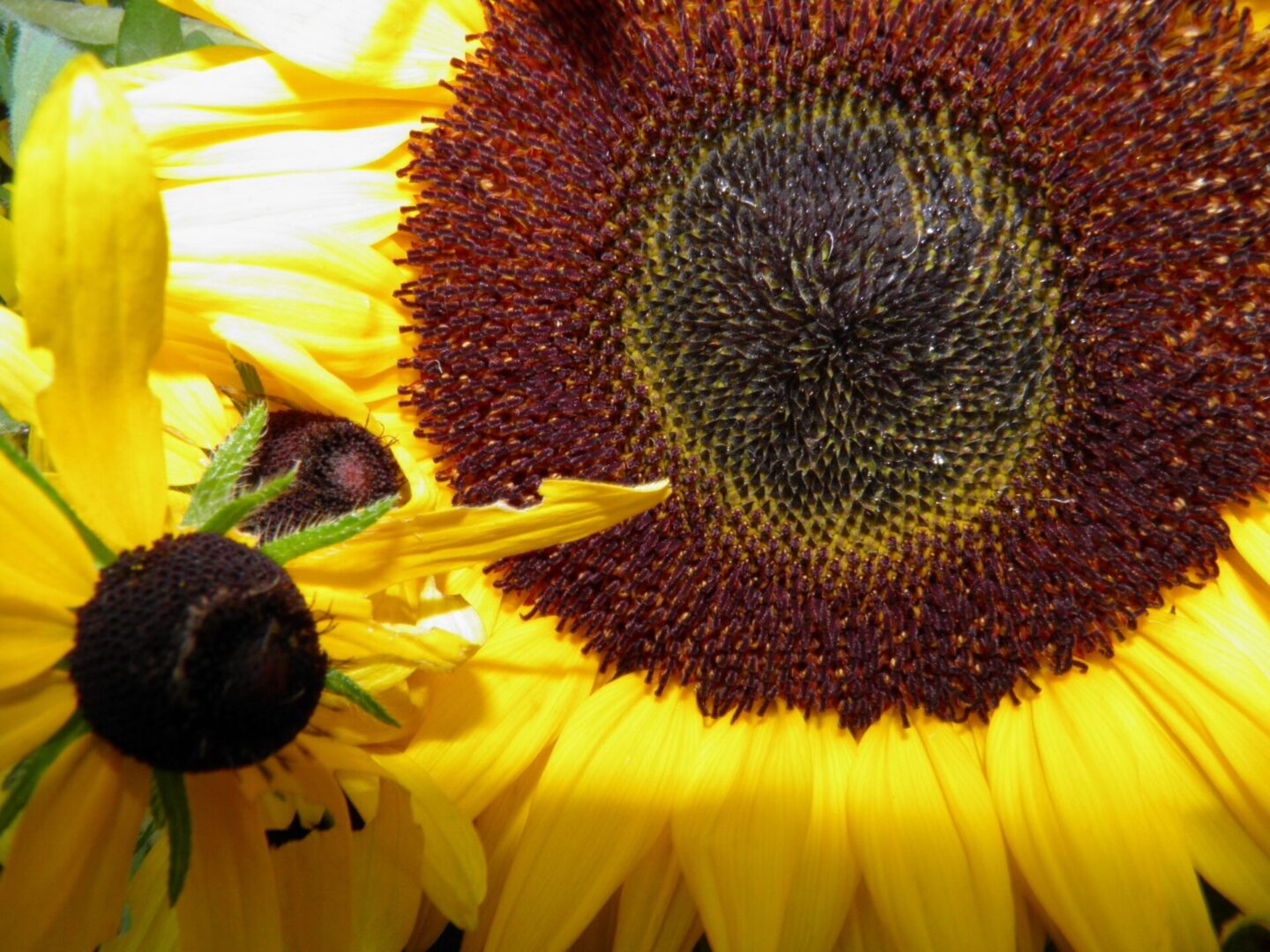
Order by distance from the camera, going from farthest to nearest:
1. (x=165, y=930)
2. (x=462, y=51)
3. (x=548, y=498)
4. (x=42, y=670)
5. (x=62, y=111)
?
(x=462, y=51) < (x=165, y=930) < (x=548, y=498) < (x=42, y=670) < (x=62, y=111)

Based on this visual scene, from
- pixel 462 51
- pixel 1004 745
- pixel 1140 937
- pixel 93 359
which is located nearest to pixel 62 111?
pixel 93 359

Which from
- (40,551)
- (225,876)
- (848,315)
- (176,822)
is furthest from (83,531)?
(848,315)

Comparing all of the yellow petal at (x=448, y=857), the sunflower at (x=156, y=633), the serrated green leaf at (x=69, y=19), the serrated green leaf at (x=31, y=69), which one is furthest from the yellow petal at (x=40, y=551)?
the serrated green leaf at (x=69, y=19)

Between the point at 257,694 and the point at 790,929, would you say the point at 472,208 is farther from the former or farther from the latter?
the point at 790,929

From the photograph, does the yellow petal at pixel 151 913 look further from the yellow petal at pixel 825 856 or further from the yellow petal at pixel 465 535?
the yellow petal at pixel 825 856

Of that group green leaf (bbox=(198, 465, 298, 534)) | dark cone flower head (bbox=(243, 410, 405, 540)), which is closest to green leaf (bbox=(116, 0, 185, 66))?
dark cone flower head (bbox=(243, 410, 405, 540))

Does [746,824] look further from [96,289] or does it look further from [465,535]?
[96,289]
